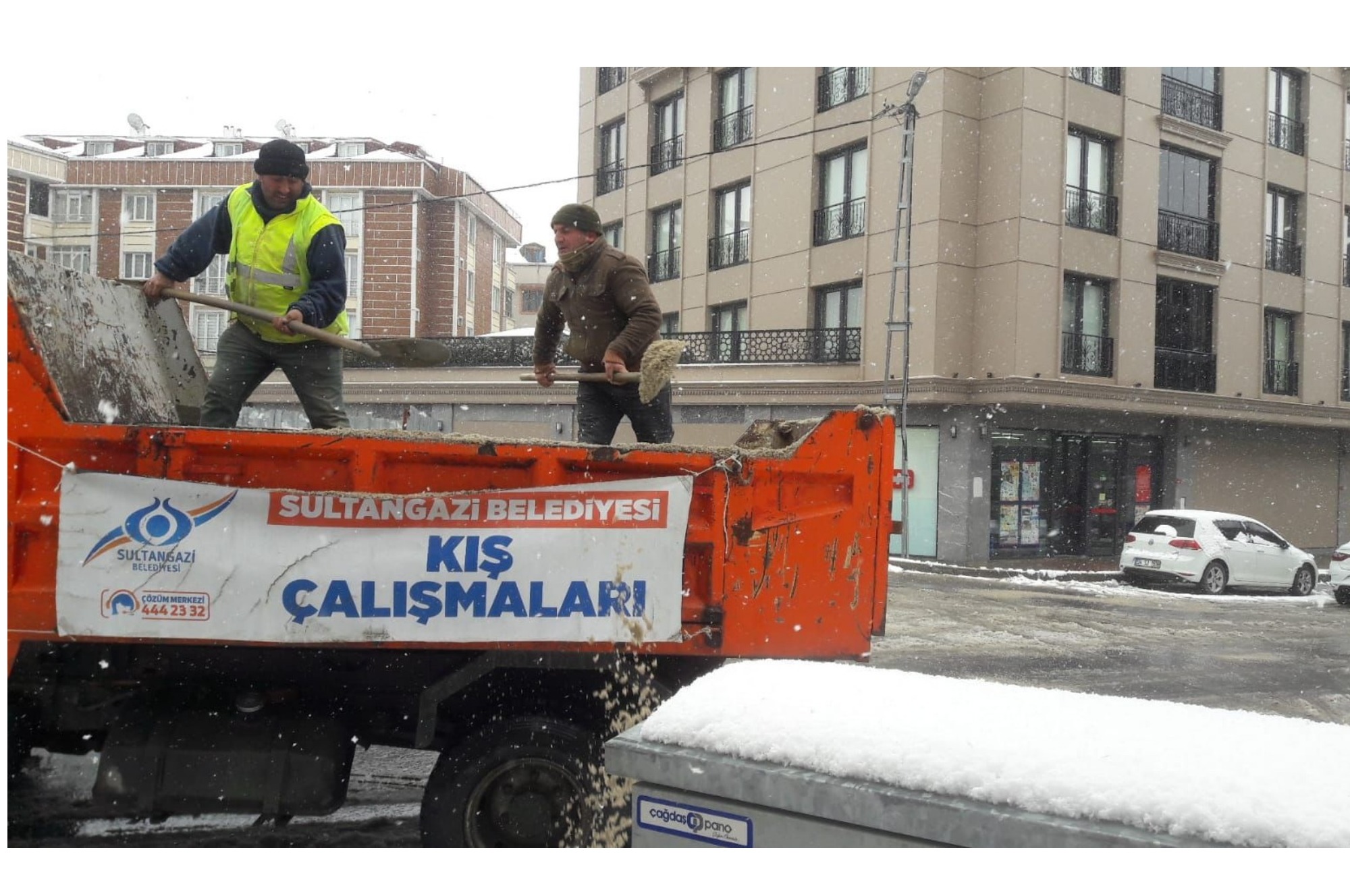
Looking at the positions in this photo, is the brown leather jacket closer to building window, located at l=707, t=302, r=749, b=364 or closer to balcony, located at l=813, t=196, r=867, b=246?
balcony, located at l=813, t=196, r=867, b=246

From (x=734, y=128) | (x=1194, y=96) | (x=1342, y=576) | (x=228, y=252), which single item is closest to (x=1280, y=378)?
(x=1194, y=96)

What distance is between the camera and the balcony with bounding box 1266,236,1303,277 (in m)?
23.6

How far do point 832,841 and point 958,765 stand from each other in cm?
27

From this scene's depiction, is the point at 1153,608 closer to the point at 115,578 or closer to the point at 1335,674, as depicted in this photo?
the point at 1335,674

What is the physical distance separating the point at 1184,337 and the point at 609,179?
48.3 feet

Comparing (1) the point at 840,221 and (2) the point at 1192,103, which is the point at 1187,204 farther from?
(1) the point at 840,221

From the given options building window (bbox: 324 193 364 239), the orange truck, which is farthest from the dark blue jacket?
building window (bbox: 324 193 364 239)

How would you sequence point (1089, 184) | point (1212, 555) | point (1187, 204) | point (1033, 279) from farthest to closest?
point (1187, 204), point (1089, 184), point (1033, 279), point (1212, 555)

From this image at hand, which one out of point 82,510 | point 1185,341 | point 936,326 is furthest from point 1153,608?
point 82,510

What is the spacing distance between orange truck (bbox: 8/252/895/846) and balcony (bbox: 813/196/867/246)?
18.2 m

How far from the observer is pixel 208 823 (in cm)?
425

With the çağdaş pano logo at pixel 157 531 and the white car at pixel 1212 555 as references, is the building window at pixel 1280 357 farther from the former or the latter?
the çağdaş pano logo at pixel 157 531

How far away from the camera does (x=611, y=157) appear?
91.1 feet

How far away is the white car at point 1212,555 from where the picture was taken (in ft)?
53.2
